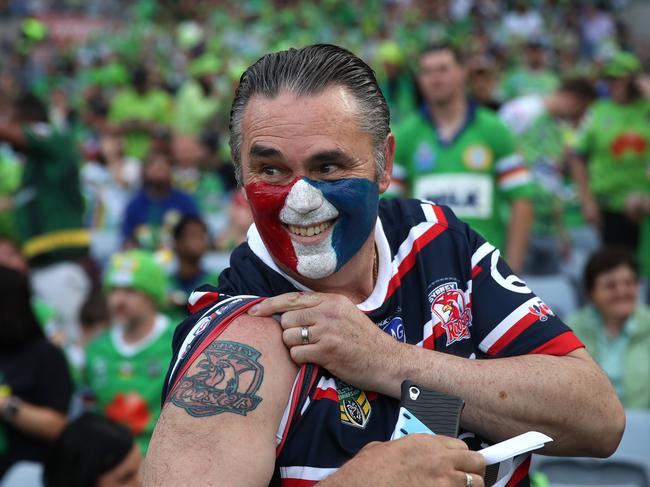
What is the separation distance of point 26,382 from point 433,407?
3.22 metres

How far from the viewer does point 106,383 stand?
5.09 metres

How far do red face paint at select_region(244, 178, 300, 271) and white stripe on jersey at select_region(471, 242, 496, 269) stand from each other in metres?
0.38

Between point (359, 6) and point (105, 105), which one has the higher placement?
point (359, 6)

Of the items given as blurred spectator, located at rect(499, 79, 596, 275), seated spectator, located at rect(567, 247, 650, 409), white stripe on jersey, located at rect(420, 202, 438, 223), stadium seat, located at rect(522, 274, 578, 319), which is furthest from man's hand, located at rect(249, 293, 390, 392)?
blurred spectator, located at rect(499, 79, 596, 275)

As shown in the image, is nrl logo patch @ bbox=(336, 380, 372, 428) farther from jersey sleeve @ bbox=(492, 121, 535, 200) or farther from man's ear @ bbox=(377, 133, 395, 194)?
jersey sleeve @ bbox=(492, 121, 535, 200)

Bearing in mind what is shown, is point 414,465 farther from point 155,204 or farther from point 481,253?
point 155,204

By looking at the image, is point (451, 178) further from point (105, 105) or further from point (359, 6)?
point (359, 6)

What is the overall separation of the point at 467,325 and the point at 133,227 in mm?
6224

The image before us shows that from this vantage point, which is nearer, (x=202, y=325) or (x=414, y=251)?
(x=202, y=325)

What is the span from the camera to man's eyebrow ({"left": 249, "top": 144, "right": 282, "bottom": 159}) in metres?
1.80

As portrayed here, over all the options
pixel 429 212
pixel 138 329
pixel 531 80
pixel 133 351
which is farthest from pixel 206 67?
pixel 429 212

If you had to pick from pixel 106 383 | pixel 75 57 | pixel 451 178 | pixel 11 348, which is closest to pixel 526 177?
pixel 451 178

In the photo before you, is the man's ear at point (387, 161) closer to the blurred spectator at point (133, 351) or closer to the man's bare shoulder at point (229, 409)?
the man's bare shoulder at point (229, 409)

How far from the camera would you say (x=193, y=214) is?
24.3ft
